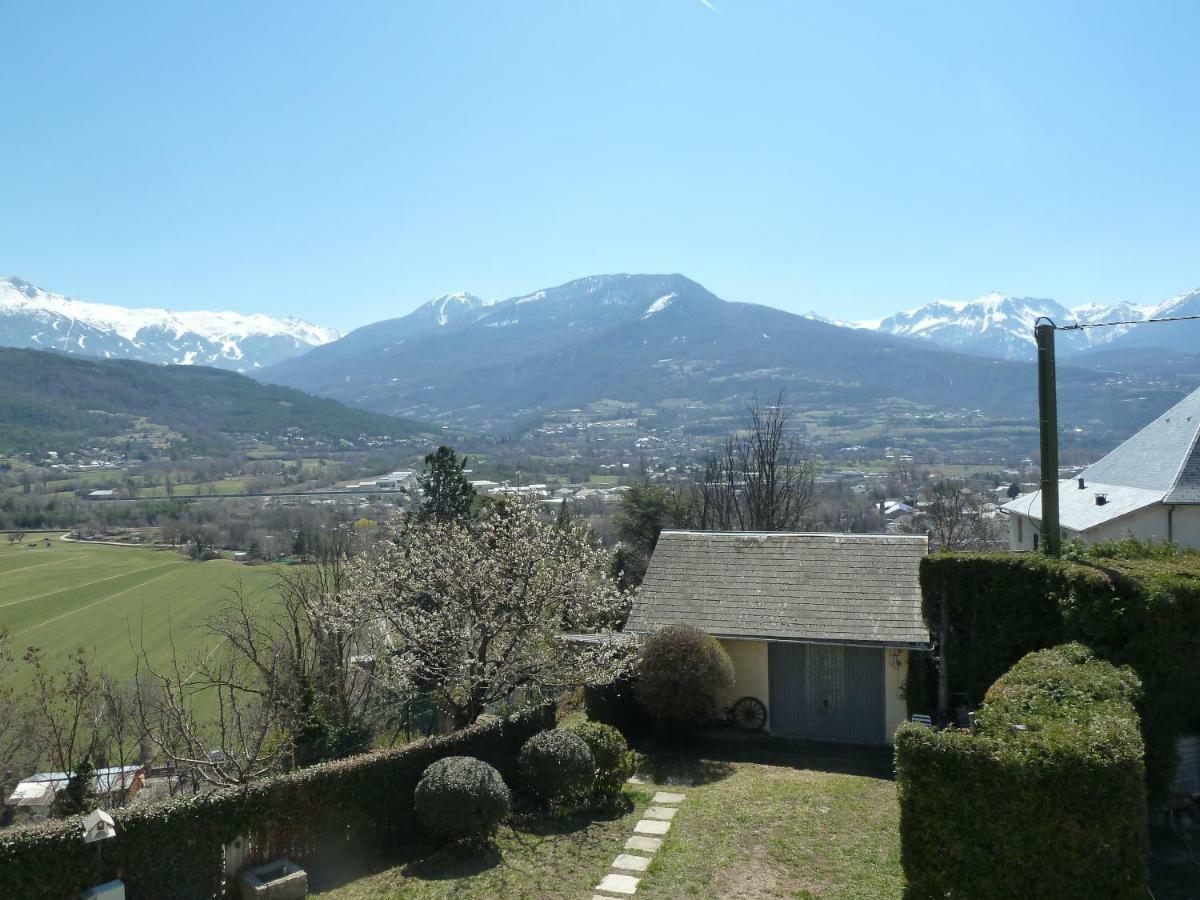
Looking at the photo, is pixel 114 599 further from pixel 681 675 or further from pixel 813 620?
pixel 813 620

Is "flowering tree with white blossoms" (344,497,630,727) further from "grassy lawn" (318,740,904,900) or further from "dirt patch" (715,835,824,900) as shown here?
"dirt patch" (715,835,824,900)

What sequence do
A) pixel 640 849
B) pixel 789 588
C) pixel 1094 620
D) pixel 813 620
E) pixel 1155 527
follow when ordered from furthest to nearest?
1. pixel 1155 527
2. pixel 789 588
3. pixel 813 620
4. pixel 640 849
5. pixel 1094 620

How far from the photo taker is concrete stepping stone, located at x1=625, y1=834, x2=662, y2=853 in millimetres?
11086

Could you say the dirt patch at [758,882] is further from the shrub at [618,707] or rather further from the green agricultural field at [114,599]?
the green agricultural field at [114,599]

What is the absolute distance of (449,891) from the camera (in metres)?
10.1

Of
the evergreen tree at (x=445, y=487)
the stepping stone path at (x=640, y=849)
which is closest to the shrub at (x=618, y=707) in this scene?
the stepping stone path at (x=640, y=849)

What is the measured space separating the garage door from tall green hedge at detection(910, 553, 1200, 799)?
2.63 metres

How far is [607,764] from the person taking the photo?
13383mm

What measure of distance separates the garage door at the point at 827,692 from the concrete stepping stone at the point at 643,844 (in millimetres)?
7420

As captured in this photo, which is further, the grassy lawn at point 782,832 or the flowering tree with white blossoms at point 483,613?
the flowering tree with white blossoms at point 483,613

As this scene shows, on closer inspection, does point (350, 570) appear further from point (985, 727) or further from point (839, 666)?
point (985, 727)

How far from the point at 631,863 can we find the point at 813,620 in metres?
8.88

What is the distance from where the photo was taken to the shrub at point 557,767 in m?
12.8

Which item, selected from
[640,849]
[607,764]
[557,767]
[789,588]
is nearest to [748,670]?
[789,588]
